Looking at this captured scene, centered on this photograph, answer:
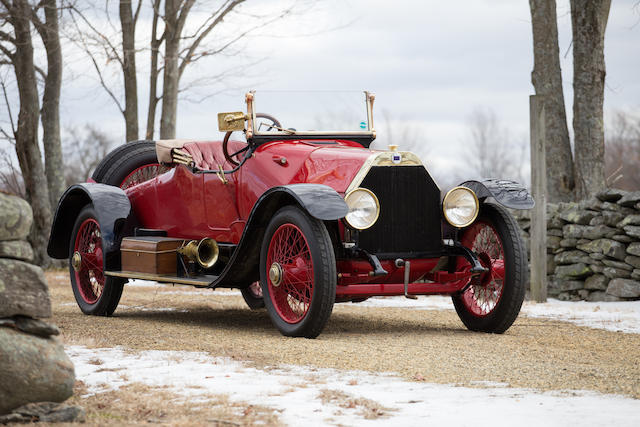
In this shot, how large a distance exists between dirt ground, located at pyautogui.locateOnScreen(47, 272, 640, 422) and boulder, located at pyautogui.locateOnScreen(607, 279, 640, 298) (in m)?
2.40

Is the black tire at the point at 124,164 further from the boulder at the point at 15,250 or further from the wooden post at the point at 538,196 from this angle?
the boulder at the point at 15,250

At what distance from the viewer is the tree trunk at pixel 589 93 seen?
12.7 metres

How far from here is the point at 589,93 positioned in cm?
1270

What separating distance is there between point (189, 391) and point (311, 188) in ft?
7.52

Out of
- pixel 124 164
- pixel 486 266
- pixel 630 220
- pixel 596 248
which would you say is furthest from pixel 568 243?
pixel 124 164

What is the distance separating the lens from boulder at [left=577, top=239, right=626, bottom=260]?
34.1 feet

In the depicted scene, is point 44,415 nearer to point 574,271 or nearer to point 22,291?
point 22,291

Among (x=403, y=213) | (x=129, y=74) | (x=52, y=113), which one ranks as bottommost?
(x=403, y=213)

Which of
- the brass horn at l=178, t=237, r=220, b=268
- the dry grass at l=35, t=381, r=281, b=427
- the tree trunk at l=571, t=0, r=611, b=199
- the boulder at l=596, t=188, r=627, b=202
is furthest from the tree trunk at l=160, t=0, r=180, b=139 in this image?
the dry grass at l=35, t=381, r=281, b=427

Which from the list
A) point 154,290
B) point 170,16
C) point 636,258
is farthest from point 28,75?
point 636,258

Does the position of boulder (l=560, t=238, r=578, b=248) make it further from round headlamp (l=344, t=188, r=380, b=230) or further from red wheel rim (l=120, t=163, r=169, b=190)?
round headlamp (l=344, t=188, r=380, b=230)

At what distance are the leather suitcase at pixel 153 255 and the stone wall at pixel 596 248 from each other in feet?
17.4

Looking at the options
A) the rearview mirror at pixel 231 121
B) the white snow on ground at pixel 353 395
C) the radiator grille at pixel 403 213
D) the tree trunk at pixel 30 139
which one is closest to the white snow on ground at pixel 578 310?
the radiator grille at pixel 403 213

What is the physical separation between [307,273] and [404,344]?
86 cm
